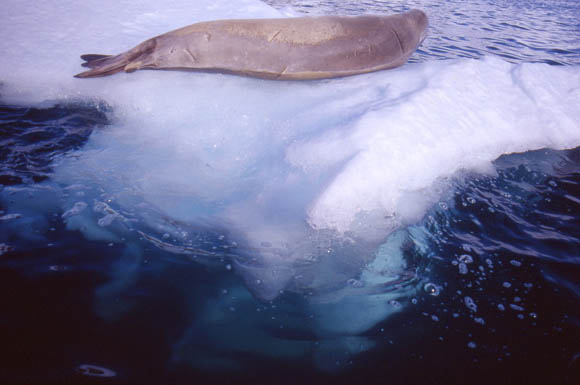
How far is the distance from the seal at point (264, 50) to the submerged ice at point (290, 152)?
0.42 ft

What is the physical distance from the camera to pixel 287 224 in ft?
5.94

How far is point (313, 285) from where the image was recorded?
62.7 inches

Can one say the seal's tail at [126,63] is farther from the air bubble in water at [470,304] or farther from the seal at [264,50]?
the air bubble in water at [470,304]

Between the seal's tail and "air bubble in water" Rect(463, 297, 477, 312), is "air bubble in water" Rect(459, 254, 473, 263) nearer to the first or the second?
"air bubble in water" Rect(463, 297, 477, 312)

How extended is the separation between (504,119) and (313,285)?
215cm

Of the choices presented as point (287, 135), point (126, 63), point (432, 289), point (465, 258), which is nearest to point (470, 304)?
point (432, 289)

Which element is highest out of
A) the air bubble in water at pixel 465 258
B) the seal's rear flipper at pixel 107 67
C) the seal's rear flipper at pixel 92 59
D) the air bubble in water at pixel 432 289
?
the seal's rear flipper at pixel 92 59

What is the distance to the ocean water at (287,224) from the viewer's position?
4.27 feet

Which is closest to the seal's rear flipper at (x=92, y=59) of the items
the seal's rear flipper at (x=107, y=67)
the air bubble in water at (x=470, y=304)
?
the seal's rear flipper at (x=107, y=67)

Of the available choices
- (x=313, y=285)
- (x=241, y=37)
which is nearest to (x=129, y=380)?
(x=313, y=285)

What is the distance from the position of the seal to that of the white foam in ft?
0.40

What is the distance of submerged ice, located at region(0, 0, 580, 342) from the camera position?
1.71m

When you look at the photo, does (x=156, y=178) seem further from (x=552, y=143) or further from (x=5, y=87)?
(x=552, y=143)

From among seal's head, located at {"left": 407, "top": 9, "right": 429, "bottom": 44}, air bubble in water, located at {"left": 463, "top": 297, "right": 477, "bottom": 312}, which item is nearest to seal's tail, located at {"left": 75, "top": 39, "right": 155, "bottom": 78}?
seal's head, located at {"left": 407, "top": 9, "right": 429, "bottom": 44}
